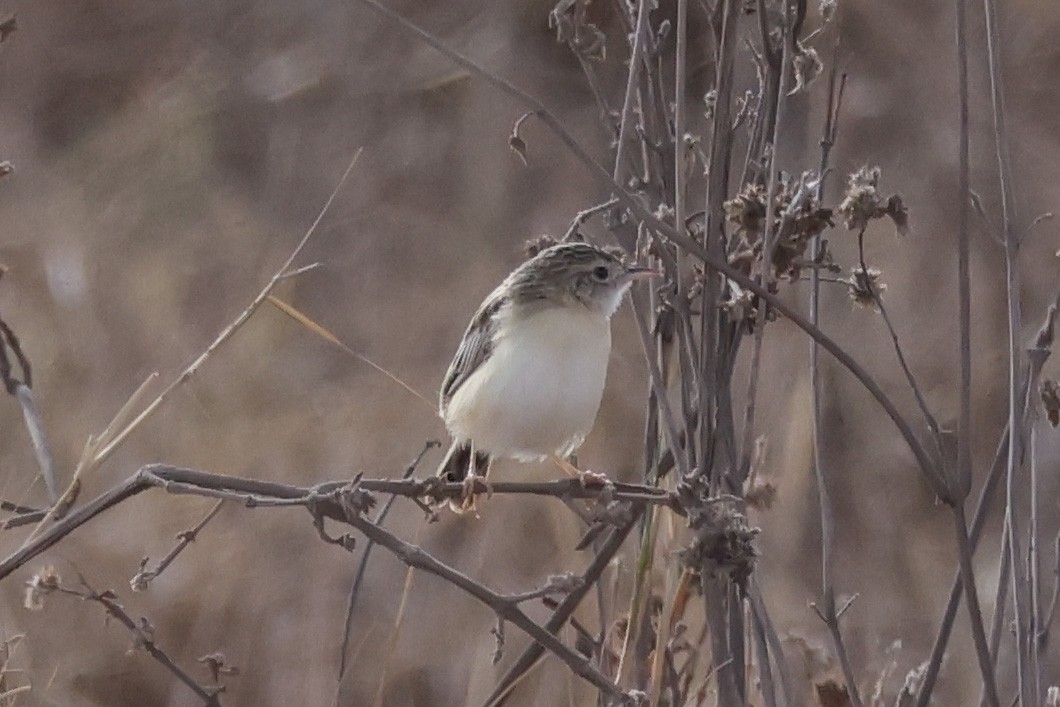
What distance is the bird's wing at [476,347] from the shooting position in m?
2.66

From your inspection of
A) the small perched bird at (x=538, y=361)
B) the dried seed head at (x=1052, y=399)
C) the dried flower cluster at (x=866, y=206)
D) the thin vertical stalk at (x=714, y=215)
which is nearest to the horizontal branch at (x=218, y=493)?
the thin vertical stalk at (x=714, y=215)

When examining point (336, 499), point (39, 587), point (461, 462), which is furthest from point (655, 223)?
point (461, 462)

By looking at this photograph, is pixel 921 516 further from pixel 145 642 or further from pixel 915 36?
pixel 145 642

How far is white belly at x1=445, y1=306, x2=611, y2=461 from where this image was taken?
98.0 inches

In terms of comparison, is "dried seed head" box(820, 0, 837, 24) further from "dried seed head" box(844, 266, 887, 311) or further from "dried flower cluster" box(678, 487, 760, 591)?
"dried flower cluster" box(678, 487, 760, 591)

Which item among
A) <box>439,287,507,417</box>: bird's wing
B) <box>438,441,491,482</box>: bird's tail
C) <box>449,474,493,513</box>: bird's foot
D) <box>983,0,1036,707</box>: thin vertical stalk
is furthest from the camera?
<box>438,441,491,482</box>: bird's tail

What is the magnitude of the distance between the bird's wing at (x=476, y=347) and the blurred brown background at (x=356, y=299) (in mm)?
763

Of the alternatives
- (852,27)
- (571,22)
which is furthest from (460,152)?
(571,22)

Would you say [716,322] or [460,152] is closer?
[716,322]

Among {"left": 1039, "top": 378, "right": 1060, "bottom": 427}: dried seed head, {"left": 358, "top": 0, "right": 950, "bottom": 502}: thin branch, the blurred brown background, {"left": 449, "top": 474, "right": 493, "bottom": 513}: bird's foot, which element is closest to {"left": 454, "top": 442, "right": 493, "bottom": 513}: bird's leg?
{"left": 449, "top": 474, "right": 493, "bottom": 513}: bird's foot

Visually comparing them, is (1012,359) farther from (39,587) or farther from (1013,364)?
(39,587)

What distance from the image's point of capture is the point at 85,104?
663 centimetres

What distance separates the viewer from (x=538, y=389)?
8.14 ft

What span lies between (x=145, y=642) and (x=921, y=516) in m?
3.54
